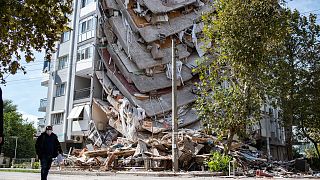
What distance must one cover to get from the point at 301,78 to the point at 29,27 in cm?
2401

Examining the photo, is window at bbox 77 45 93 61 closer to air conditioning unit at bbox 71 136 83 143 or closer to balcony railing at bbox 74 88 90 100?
balcony railing at bbox 74 88 90 100

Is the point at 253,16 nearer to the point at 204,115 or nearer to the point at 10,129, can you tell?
the point at 204,115

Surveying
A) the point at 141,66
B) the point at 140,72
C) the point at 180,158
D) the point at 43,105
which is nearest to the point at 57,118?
the point at 43,105

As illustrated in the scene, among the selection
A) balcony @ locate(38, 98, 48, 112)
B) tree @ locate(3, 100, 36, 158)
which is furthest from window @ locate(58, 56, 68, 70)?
tree @ locate(3, 100, 36, 158)

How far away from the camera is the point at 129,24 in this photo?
3475 cm

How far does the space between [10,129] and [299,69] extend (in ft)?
144

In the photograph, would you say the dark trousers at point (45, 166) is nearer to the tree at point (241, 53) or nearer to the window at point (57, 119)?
the tree at point (241, 53)

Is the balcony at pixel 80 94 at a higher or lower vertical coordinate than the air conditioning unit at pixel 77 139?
higher

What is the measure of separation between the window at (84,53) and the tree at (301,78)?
713 inches

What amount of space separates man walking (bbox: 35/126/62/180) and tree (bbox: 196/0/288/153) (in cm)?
1262

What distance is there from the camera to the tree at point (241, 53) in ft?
67.8

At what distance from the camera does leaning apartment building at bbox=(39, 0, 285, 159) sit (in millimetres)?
33281

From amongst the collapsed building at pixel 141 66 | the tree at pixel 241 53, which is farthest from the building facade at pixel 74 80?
the tree at pixel 241 53

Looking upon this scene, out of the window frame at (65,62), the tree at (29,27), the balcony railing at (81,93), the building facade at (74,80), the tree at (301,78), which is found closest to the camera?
the tree at (29,27)
